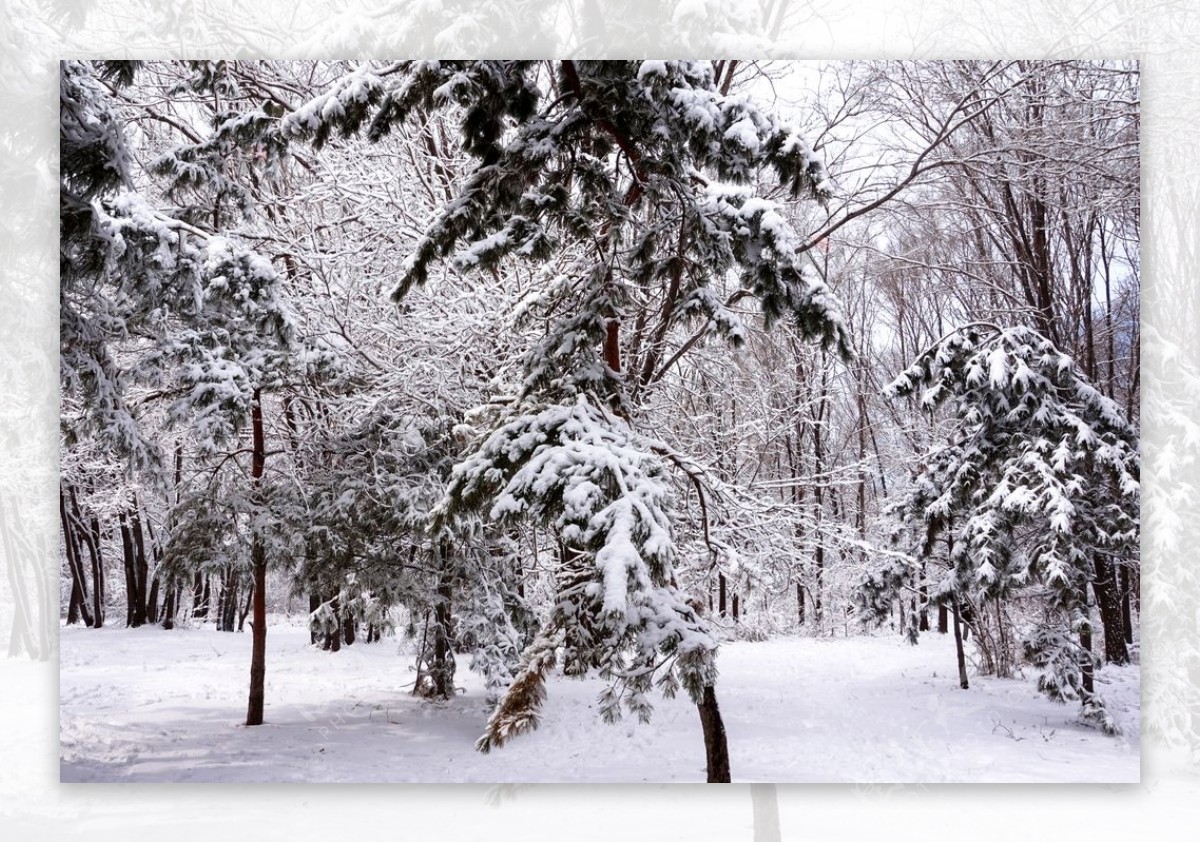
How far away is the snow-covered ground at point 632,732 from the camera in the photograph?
3453 mm

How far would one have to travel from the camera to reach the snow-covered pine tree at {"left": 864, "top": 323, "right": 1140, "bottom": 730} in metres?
3.54

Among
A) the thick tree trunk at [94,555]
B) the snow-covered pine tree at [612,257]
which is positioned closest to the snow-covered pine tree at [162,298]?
the thick tree trunk at [94,555]

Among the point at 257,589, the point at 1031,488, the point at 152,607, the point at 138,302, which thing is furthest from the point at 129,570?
the point at 1031,488

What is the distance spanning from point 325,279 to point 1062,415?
339cm

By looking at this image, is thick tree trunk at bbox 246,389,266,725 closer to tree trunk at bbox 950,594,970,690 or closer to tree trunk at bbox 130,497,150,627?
tree trunk at bbox 130,497,150,627

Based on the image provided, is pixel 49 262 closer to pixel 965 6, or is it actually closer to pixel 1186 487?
pixel 965 6

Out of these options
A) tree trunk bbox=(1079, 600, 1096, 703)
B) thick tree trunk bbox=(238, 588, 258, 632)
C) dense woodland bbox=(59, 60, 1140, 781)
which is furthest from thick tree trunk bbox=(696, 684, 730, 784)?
thick tree trunk bbox=(238, 588, 258, 632)

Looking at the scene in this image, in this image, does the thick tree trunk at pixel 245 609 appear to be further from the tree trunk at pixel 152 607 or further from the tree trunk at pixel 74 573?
the tree trunk at pixel 74 573

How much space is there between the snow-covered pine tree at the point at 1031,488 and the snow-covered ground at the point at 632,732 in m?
0.22

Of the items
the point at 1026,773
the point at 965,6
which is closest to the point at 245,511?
the point at 1026,773

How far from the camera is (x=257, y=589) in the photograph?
421 centimetres

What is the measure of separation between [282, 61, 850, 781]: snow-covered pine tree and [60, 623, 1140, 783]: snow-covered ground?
1.03m

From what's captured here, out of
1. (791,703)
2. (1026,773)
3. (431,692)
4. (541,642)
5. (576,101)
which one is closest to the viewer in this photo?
(541,642)

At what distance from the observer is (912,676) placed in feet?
12.0
